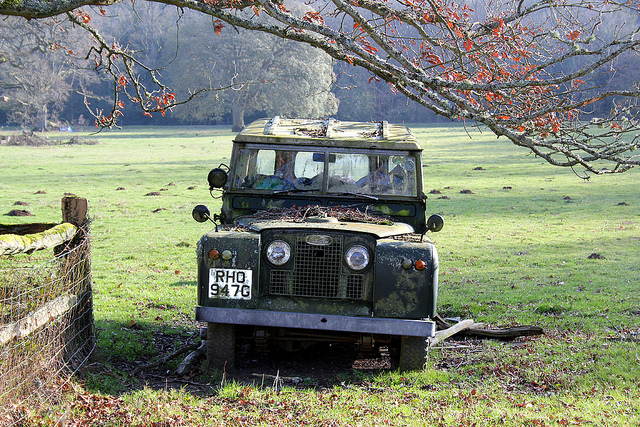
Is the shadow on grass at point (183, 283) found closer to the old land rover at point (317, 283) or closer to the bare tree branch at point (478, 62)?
the bare tree branch at point (478, 62)

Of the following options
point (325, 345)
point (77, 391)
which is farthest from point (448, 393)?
point (77, 391)

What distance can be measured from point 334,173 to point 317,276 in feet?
5.65

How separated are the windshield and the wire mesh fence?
208cm

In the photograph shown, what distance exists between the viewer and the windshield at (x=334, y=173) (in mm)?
7125

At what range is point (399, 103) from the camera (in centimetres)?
7288

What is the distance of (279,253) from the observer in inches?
225

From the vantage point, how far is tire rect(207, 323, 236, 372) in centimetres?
586

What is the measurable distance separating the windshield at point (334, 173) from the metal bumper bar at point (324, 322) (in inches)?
74.7

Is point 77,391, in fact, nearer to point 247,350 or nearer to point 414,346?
point 247,350

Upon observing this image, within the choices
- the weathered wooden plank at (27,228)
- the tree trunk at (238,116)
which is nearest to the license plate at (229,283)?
the weathered wooden plank at (27,228)

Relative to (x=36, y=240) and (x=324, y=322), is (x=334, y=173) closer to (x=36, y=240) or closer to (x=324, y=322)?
(x=324, y=322)

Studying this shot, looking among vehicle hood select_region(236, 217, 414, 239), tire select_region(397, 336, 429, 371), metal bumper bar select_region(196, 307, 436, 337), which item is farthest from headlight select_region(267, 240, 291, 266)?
tire select_region(397, 336, 429, 371)

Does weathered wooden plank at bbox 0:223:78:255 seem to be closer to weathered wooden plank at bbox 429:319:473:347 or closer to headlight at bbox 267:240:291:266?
headlight at bbox 267:240:291:266

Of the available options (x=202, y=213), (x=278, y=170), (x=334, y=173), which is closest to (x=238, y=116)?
(x=278, y=170)
